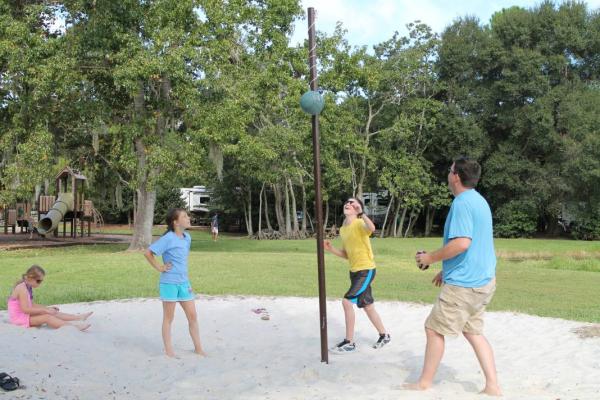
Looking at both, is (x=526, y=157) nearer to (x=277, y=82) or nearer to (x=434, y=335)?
(x=277, y=82)

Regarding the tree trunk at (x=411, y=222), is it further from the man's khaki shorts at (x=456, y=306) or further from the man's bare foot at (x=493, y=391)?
the man's khaki shorts at (x=456, y=306)

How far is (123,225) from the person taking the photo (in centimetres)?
4297

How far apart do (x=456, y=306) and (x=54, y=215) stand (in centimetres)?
2216

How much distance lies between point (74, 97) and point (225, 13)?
523 cm

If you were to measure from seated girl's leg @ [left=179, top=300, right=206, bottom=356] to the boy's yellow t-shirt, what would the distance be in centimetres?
153

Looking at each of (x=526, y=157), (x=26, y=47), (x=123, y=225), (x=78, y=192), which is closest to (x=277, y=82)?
(x=78, y=192)

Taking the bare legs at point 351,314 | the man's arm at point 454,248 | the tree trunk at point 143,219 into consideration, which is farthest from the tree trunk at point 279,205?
the man's arm at point 454,248

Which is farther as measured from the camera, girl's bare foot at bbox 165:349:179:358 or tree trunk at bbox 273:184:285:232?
tree trunk at bbox 273:184:285:232

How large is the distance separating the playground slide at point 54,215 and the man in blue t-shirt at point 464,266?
21.9 meters

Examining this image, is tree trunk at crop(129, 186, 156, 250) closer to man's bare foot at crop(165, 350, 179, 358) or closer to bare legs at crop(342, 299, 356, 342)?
man's bare foot at crop(165, 350, 179, 358)

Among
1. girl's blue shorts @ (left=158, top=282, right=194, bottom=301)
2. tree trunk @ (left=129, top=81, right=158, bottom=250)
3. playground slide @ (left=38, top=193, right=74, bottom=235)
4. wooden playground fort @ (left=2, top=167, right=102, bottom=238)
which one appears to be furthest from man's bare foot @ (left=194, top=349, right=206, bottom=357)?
playground slide @ (left=38, top=193, right=74, bottom=235)

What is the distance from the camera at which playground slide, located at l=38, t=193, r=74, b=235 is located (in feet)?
76.7

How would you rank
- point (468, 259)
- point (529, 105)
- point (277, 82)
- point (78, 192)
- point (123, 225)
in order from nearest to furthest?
point (468, 259) < point (78, 192) < point (277, 82) < point (529, 105) < point (123, 225)

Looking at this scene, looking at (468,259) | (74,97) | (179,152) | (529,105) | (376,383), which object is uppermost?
(529,105)
